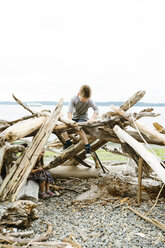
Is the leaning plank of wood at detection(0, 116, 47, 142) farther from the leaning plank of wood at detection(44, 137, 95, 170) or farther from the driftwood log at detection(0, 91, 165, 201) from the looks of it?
the leaning plank of wood at detection(44, 137, 95, 170)

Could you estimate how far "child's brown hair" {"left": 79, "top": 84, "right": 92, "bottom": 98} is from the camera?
556 cm

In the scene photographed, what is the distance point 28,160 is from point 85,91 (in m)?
2.15

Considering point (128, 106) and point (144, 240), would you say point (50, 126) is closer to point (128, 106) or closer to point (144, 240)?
point (128, 106)

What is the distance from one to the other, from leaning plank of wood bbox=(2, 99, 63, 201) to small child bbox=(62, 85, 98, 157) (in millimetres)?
956

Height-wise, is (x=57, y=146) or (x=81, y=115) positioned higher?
(x=81, y=115)

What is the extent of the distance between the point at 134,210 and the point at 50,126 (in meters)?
2.41

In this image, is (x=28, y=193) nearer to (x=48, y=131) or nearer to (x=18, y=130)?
(x=48, y=131)

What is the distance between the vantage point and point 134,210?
4.61 meters

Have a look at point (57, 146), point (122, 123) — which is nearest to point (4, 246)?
point (122, 123)

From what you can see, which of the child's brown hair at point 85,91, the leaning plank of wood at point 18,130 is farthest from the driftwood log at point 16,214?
the child's brown hair at point 85,91

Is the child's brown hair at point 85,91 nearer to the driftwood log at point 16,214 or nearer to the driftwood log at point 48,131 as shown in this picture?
the driftwood log at point 48,131

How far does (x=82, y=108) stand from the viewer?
6.20 m

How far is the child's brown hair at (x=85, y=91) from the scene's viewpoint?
18.2ft

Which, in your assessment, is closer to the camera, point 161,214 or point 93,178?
point 161,214
